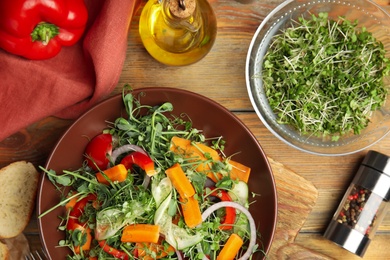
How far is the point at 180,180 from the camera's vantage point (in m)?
2.20

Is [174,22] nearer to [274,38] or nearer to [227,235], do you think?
[274,38]

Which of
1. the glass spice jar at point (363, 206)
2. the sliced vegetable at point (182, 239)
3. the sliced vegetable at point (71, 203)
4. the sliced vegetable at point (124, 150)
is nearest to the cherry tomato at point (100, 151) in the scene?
the sliced vegetable at point (124, 150)

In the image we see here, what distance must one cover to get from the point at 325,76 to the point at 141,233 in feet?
3.02

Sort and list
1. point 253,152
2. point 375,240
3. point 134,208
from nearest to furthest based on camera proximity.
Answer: point 134,208 < point 253,152 < point 375,240

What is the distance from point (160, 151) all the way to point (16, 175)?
22.6 inches

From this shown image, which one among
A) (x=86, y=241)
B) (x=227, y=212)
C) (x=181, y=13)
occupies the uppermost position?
(x=181, y=13)

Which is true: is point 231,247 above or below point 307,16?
below

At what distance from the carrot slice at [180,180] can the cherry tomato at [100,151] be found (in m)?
0.25

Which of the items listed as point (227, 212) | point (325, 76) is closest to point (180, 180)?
point (227, 212)

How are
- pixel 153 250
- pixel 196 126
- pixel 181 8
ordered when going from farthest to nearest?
pixel 196 126 < pixel 153 250 < pixel 181 8

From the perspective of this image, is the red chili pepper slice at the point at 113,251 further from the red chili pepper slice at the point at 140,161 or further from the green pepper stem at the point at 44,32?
the green pepper stem at the point at 44,32

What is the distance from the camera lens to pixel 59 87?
225 cm

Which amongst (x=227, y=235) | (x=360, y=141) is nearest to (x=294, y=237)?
(x=227, y=235)

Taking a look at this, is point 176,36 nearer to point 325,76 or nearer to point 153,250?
point 325,76
